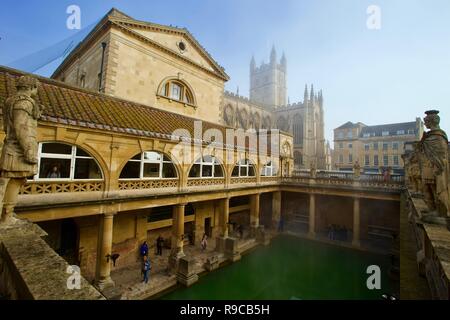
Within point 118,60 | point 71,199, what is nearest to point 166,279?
point 71,199

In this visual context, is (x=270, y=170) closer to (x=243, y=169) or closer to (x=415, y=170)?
(x=243, y=169)

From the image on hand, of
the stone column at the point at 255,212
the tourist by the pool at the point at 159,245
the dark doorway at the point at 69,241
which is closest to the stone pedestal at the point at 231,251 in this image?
the stone column at the point at 255,212

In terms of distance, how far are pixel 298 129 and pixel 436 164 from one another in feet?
190

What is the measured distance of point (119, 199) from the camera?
10.3m

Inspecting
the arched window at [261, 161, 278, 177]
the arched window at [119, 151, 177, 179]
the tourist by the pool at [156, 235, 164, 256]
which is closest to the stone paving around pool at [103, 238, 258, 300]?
the tourist by the pool at [156, 235, 164, 256]

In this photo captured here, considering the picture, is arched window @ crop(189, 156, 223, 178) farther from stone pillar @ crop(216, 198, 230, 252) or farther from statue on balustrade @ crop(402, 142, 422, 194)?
statue on balustrade @ crop(402, 142, 422, 194)

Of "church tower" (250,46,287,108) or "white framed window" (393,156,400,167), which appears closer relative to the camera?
"white framed window" (393,156,400,167)

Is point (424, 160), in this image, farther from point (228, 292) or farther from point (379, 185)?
point (379, 185)

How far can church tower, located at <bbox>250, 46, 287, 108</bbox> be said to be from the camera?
90.9m

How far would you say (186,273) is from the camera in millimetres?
11969

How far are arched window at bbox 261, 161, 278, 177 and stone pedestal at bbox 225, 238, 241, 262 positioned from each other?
806 cm

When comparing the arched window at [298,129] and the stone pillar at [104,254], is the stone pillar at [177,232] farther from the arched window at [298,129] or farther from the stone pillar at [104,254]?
the arched window at [298,129]

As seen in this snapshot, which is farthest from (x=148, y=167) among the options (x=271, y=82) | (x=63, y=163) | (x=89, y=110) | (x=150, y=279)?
(x=271, y=82)

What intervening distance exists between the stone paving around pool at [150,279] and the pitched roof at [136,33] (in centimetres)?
1643
